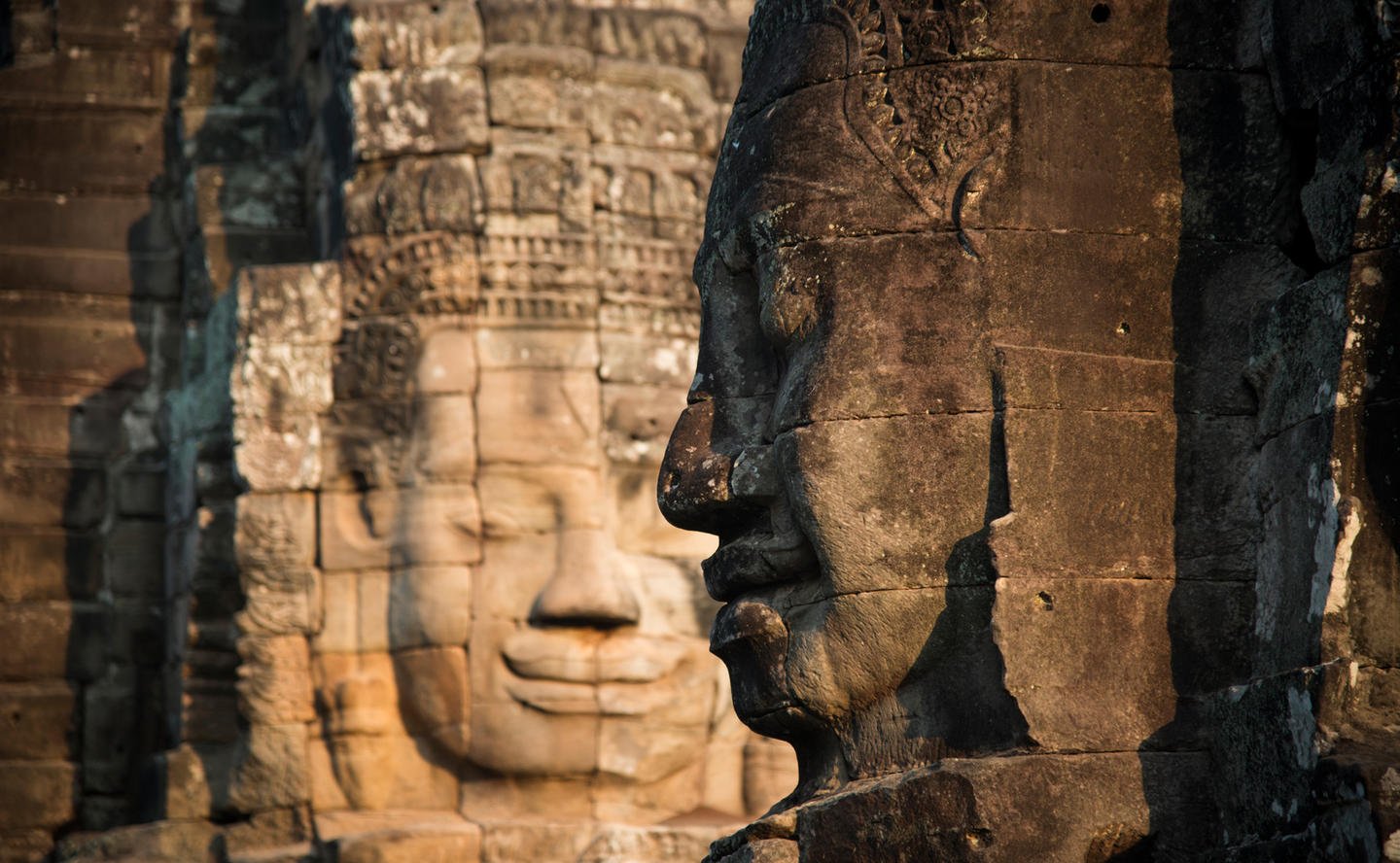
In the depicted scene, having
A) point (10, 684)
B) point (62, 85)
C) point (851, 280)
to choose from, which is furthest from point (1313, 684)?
point (62, 85)

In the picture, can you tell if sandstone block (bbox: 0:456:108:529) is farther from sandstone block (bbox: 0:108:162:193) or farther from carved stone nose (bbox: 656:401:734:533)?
carved stone nose (bbox: 656:401:734:533)

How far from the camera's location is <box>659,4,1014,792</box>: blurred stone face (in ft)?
19.7

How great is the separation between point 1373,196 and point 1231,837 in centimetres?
147

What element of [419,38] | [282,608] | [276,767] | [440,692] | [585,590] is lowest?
[276,767]

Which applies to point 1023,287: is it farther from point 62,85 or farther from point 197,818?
point 62,85

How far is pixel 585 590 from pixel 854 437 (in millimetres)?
6163

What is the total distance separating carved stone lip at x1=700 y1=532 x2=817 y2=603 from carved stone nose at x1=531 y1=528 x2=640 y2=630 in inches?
222

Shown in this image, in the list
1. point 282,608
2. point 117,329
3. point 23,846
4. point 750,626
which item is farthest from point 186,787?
point 750,626

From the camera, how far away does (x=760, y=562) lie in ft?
20.6

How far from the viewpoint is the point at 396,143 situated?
1256 cm

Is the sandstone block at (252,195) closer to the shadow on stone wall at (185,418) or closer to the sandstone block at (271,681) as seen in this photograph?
the shadow on stone wall at (185,418)

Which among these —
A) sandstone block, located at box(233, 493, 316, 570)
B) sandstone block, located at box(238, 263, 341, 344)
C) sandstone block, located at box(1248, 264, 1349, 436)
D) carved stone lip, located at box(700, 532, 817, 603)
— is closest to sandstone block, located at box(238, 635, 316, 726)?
sandstone block, located at box(233, 493, 316, 570)

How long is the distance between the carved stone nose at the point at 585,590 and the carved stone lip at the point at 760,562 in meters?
5.64

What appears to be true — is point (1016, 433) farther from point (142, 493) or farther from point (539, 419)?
point (142, 493)
